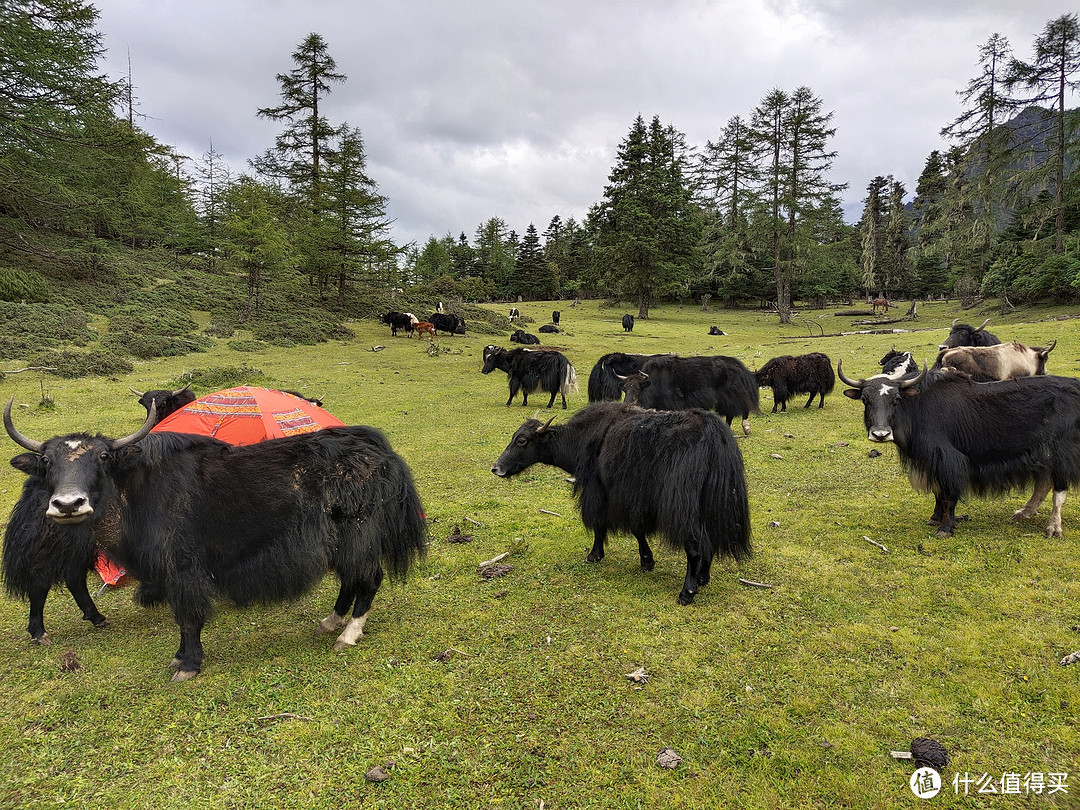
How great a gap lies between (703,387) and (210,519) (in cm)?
922

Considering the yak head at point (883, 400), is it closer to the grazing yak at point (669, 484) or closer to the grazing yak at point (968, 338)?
the grazing yak at point (669, 484)

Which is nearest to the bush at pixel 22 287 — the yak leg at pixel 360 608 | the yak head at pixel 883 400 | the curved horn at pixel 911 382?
the yak leg at pixel 360 608

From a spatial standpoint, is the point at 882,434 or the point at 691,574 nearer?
the point at 691,574

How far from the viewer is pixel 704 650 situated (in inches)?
142

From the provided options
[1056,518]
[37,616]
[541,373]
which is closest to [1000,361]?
[1056,518]

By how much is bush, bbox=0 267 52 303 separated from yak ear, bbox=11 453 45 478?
22326 millimetres

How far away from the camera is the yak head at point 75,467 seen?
3.04 meters

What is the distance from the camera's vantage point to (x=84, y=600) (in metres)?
4.11

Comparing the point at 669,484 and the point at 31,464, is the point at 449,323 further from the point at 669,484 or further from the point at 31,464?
the point at 31,464

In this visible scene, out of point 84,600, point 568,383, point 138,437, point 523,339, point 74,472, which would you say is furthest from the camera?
point 523,339

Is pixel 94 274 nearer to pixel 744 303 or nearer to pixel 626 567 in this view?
pixel 626 567

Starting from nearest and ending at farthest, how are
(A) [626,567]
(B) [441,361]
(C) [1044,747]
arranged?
(C) [1044,747] < (A) [626,567] < (B) [441,361]

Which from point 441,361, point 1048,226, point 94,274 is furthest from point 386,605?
point 1048,226

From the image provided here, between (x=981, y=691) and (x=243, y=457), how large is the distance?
193 inches
